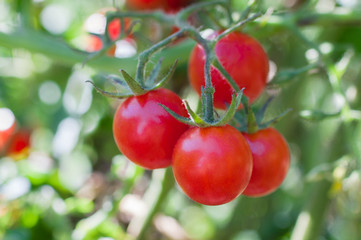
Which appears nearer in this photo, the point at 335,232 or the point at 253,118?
the point at 253,118

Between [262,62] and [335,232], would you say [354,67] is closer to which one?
[335,232]

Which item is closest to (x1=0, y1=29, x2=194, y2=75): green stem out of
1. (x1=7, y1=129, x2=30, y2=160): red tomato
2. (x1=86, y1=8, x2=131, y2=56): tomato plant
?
(x1=86, y1=8, x2=131, y2=56): tomato plant

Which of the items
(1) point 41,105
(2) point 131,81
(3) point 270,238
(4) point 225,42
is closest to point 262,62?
(4) point 225,42

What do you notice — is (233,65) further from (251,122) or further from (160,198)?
(160,198)

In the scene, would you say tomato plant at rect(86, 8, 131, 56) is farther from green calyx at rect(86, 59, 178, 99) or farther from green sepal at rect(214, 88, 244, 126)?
green sepal at rect(214, 88, 244, 126)

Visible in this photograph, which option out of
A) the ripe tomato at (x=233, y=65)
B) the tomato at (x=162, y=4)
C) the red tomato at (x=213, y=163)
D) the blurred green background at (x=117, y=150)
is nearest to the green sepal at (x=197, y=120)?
the red tomato at (x=213, y=163)

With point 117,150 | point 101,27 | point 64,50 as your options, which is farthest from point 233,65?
point 117,150

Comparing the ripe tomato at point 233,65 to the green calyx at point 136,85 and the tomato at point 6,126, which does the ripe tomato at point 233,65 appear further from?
the tomato at point 6,126
